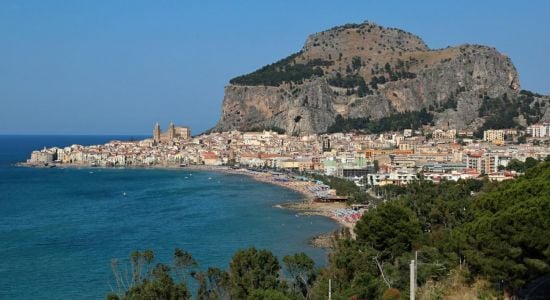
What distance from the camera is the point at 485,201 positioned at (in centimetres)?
970

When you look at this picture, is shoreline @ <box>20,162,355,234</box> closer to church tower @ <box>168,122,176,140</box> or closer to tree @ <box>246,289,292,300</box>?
tree @ <box>246,289,292,300</box>

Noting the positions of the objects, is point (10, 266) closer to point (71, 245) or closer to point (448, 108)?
point (71, 245)

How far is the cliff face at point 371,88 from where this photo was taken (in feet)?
211

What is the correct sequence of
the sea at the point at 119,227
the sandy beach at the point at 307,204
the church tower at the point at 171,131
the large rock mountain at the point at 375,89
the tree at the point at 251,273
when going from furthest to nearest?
1. the church tower at the point at 171,131
2. the large rock mountain at the point at 375,89
3. the sandy beach at the point at 307,204
4. the sea at the point at 119,227
5. the tree at the point at 251,273

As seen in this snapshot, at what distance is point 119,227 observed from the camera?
76.2 ft

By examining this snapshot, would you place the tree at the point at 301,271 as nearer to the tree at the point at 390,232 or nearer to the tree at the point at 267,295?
the tree at the point at 390,232

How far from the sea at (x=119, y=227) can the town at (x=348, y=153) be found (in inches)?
266

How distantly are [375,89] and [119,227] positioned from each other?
153 ft

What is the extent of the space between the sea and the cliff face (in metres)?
24.9

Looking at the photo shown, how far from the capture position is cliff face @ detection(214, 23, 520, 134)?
6425 cm

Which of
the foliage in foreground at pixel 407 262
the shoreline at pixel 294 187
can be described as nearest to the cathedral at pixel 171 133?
the shoreline at pixel 294 187

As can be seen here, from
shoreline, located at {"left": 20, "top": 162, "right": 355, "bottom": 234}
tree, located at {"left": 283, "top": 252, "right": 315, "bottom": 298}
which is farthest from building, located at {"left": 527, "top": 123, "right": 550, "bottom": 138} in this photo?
tree, located at {"left": 283, "top": 252, "right": 315, "bottom": 298}

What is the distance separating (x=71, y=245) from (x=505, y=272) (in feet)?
46.6

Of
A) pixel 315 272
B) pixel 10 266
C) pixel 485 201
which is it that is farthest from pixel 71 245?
pixel 485 201
